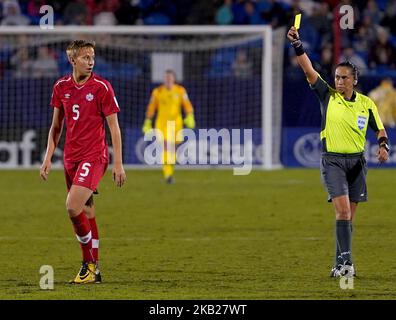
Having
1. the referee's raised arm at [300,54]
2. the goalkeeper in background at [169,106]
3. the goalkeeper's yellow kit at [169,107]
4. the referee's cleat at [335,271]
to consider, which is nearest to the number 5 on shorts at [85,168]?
the referee's raised arm at [300,54]

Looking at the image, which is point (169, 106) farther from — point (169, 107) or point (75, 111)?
point (75, 111)

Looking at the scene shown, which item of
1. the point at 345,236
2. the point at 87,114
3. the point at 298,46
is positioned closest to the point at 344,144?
the point at 345,236

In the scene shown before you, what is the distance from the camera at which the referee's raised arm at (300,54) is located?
10758 millimetres

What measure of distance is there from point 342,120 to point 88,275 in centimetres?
270

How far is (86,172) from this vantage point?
34.4 feet

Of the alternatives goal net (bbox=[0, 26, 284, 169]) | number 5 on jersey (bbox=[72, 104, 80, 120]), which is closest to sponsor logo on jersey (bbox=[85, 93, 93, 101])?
number 5 on jersey (bbox=[72, 104, 80, 120])

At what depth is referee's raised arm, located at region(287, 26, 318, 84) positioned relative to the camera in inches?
424

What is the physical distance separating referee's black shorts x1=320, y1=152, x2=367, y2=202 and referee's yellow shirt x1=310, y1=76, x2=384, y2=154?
6cm

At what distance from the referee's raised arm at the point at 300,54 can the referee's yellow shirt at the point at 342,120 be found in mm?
125

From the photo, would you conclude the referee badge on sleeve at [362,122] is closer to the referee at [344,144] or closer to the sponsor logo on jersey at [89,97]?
the referee at [344,144]
